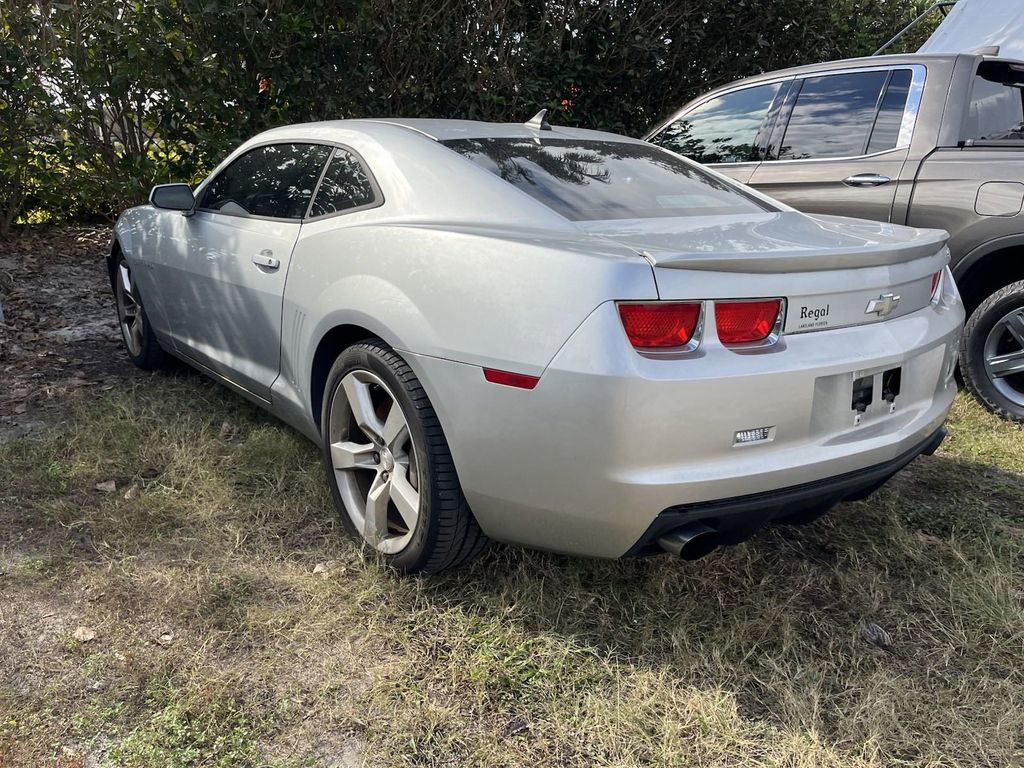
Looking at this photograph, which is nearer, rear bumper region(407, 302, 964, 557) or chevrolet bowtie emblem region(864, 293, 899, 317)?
rear bumper region(407, 302, 964, 557)

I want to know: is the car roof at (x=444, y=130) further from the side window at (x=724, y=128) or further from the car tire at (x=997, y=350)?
the car tire at (x=997, y=350)

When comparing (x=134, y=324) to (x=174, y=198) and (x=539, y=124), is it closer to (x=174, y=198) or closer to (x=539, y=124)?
(x=174, y=198)

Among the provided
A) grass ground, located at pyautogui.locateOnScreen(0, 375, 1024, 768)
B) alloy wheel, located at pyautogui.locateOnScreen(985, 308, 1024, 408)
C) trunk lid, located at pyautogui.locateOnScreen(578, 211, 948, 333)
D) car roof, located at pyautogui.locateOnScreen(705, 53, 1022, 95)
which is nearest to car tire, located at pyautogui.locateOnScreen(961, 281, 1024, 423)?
alloy wheel, located at pyautogui.locateOnScreen(985, 308, 1024, 408)

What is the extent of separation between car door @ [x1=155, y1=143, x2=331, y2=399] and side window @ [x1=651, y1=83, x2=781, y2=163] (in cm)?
248

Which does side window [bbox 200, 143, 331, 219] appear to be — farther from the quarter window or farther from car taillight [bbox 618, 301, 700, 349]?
the quarter window

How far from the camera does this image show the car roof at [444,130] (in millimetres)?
2980

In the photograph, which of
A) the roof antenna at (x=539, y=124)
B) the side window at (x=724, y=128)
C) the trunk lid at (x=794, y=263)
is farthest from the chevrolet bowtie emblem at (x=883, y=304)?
the side window at (x=724, y=128)

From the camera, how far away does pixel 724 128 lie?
4.79 m

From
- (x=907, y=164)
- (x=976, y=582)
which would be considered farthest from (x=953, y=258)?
(x=976, y=582)

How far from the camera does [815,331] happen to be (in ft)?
7.11

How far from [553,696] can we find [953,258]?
2888 millimetres

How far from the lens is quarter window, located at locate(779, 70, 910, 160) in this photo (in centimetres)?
411

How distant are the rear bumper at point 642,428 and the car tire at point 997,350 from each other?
184 cm

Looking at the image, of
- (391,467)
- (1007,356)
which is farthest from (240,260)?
(1007,356)
